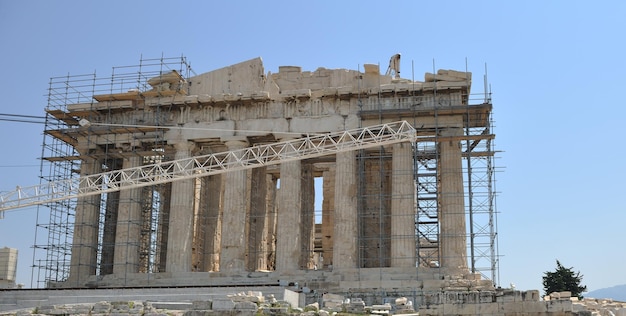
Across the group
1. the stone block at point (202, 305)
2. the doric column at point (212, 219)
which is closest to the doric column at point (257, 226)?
the doric column at point (212, 219)

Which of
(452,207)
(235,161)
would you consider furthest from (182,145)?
(452,207)

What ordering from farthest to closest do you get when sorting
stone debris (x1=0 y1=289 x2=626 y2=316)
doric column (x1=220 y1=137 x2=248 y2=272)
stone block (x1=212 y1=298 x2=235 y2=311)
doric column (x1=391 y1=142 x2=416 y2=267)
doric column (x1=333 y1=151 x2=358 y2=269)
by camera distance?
doric column (x1=220 y1=137 x2=248 y2=272), doric column (x1=333 y1=151 x2=358 y2=269), doric column (x1=391 y1=142 x2=416 y2=267), stone block (x1=212 y1=298 x2=235 y2=311), stone debris (x1=0 y1=289 x2=626 y2=316)

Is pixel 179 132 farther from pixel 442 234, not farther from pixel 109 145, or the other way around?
pixel 442 234

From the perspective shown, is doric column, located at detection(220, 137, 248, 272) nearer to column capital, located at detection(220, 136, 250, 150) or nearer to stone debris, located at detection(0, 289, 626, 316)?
column capital, located at detection(220, 136, 250, 150)

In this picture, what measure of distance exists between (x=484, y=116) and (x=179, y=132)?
15.9m

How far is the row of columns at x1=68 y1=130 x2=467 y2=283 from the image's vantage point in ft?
137

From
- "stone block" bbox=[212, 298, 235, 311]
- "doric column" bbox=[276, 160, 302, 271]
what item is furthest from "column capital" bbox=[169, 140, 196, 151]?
"stone block" bbox=[212, 298, 235, 311]

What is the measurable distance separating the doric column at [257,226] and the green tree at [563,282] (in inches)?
616

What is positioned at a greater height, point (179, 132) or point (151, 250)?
point (179, 132)

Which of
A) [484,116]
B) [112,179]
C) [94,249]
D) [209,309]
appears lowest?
[209,309]

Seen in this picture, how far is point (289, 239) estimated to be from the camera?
1689 inches

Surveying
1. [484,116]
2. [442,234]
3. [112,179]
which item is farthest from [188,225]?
[484,116]

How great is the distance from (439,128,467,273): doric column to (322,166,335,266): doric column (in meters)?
10.5

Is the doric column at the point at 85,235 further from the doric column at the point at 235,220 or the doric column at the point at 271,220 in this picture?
the doric column at the point at 271,220
